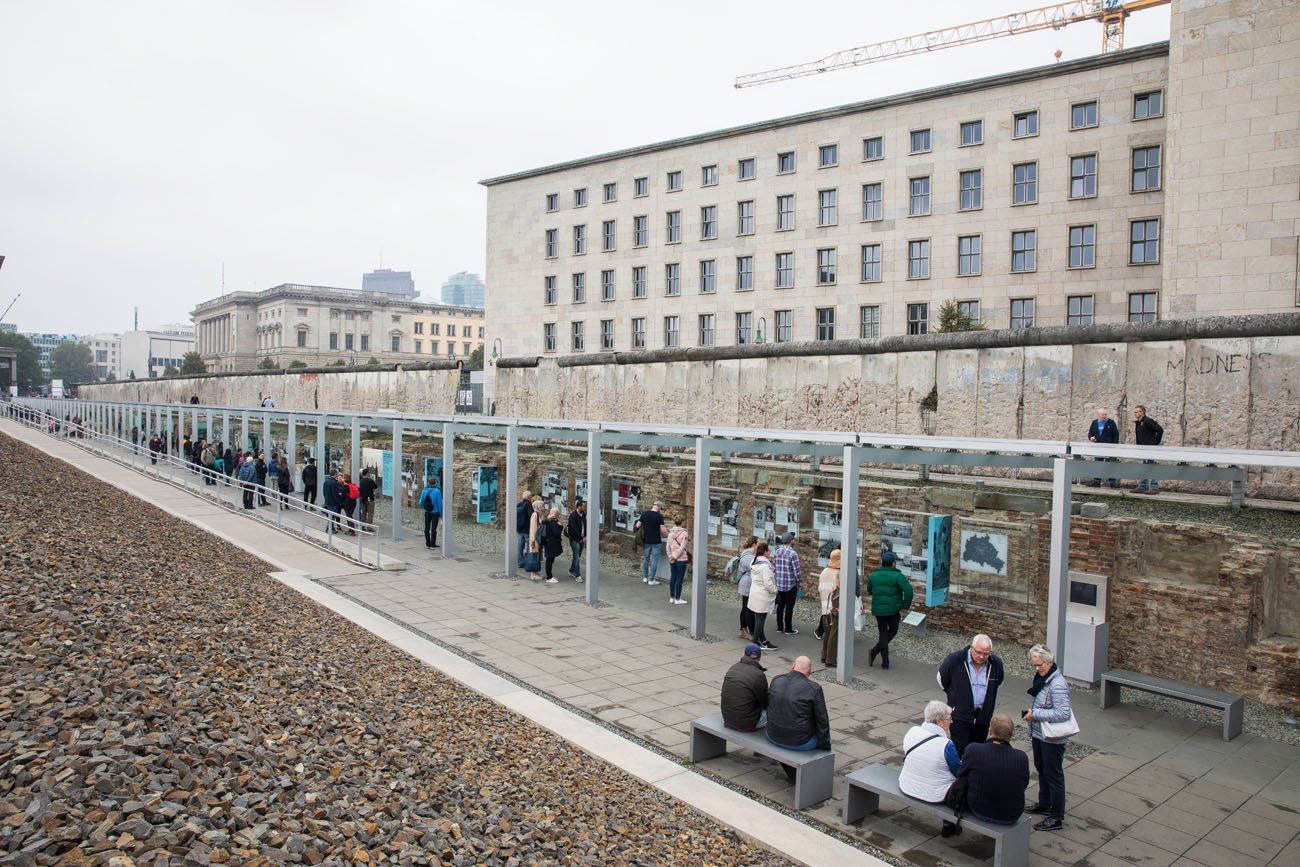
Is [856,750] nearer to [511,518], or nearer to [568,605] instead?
[568,605]

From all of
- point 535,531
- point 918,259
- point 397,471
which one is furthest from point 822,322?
point 535,531

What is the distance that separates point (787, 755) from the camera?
23.8 ft

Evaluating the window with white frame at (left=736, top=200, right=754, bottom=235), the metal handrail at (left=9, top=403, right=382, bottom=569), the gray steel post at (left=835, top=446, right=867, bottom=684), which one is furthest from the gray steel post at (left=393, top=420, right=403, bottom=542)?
the window with white frame at (left=736, top=200, right=754, bottom=235)

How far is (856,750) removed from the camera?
27.3 feet

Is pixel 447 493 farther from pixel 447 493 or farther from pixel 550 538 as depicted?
pixel 550 538

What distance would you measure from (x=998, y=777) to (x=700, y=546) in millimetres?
6458

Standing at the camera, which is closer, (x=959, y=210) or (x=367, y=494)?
(x=367, y=494)

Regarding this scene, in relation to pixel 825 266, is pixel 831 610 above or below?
below

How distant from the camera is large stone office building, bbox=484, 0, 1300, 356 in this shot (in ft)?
70.2

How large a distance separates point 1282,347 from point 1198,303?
1067 cm

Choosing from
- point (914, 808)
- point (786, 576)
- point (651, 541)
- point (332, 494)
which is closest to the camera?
point (914, 808)

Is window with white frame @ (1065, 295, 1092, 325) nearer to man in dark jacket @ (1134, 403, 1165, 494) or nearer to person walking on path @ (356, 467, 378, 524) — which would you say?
man in dark jacket @ (1134, 403, 1165, 494)

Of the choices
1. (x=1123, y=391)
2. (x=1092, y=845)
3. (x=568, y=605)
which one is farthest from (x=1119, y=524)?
(x=568, y=605)

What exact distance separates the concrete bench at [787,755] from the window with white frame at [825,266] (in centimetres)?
3860
